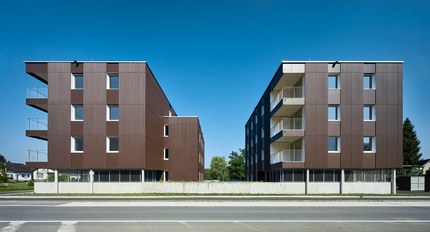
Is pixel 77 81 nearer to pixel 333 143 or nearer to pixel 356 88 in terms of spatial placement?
pixel 333 143

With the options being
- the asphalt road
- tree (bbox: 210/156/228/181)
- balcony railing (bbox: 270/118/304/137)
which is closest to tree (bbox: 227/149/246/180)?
tree (bbox: 210/156/228/181)

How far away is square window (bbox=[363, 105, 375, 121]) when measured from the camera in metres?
31.6

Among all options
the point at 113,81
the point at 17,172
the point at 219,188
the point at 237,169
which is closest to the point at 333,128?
the point at 219,188

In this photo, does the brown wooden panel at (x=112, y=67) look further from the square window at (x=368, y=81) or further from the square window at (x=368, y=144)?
the square window at (x=368, y=144)

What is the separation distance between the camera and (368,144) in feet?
104

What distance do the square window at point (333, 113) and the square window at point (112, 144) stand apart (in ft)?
63.3

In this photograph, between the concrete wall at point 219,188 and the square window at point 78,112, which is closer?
the concrete wall at point 219,188

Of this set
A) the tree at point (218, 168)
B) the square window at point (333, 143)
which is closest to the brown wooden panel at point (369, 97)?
the square window at point (333, 143)

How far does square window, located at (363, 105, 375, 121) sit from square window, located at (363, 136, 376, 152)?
1725 millimetres

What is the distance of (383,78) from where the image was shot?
31453mm

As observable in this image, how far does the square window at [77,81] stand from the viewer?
32438mm

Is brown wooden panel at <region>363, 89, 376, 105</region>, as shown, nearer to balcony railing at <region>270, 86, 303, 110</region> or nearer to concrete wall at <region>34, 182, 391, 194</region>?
balcony railing at <region>270, 86, 303, 110</region>

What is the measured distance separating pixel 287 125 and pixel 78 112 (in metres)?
20.7

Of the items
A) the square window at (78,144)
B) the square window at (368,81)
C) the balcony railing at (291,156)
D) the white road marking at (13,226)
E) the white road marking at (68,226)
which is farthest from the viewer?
the square window at (78,144)
